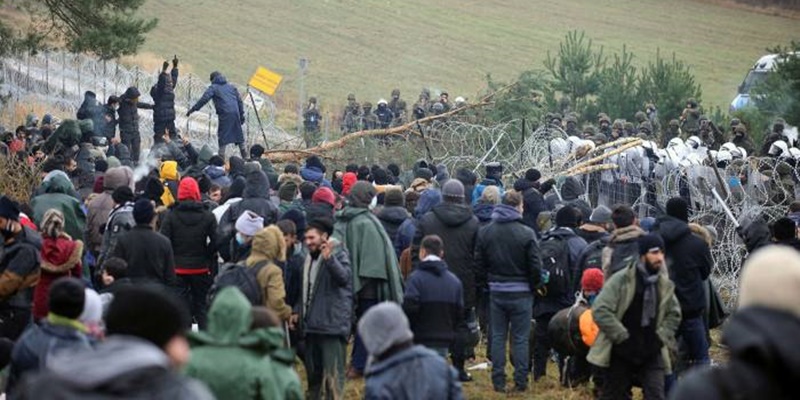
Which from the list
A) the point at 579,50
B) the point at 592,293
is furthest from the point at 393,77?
the point at 592,293

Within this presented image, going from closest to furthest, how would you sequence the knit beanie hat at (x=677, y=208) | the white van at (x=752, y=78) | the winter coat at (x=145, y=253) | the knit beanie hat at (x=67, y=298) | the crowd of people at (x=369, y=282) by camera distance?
the crowd of people at (x=369, y=282)
the knit beanie hat at (x=67, y=298)
the winter coat at (x=145, y=253)
the knit beanie hat at (x=677, y=208)
the white van at (x=752, y=78)

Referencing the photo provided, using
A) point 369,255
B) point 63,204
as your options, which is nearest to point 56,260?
point 369,255

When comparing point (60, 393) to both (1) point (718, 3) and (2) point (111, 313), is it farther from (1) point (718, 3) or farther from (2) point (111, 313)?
(1) point (718, 3)

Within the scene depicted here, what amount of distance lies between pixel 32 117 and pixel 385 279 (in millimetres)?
15674

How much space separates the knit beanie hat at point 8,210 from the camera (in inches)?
463

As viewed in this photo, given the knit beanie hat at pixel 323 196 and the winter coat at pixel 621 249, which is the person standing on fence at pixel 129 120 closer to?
the knit beanie hat at pixel 323 196

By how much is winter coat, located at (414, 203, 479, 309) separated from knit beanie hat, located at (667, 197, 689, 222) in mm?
1936

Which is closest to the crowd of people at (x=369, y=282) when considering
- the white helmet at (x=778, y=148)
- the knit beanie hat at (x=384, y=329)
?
the knit beanie hat at (x=384, y=329)

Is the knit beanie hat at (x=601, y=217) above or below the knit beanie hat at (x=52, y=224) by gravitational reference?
above

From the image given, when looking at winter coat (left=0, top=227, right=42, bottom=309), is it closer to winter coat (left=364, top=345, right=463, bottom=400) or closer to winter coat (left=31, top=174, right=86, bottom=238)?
winter coat (left=31, top=174, right=86, bottom=238)

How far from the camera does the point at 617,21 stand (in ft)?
249

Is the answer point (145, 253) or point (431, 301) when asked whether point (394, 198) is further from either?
point (145, 253)

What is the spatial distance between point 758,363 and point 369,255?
313 inches

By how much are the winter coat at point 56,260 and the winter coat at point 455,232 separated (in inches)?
132
